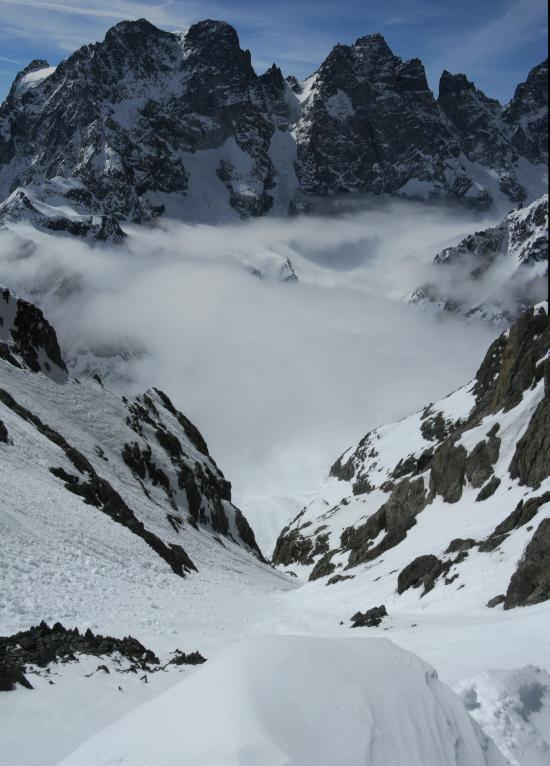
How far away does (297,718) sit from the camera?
807 cm

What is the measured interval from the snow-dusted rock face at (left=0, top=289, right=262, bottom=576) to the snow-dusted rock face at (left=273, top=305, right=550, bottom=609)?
1558cm

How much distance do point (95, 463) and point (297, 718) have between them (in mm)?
50859

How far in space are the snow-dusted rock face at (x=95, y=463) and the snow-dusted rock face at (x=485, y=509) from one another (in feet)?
51.1

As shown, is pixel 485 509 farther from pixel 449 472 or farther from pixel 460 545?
pixel 449 472

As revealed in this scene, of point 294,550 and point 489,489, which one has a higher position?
point 294,550

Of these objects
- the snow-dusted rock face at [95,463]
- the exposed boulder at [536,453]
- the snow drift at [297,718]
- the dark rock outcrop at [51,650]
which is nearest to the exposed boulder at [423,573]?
the exposed boulder at [536,453]

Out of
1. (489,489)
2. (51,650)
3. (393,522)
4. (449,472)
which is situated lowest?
(51,650)

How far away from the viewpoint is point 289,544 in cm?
11731

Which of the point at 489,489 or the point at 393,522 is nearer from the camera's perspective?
the point at 489,489

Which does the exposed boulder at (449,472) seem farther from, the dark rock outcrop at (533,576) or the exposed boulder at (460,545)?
the dark rock outcrop at (533,576)

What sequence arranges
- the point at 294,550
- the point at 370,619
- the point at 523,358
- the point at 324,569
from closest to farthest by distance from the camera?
the point at 370,619, the point at 523,358, the point at 324,569, the point at 294,550

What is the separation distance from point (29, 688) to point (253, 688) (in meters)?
6.21

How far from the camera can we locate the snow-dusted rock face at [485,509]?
3328 cm

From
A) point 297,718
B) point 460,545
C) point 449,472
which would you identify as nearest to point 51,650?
point 297,718
